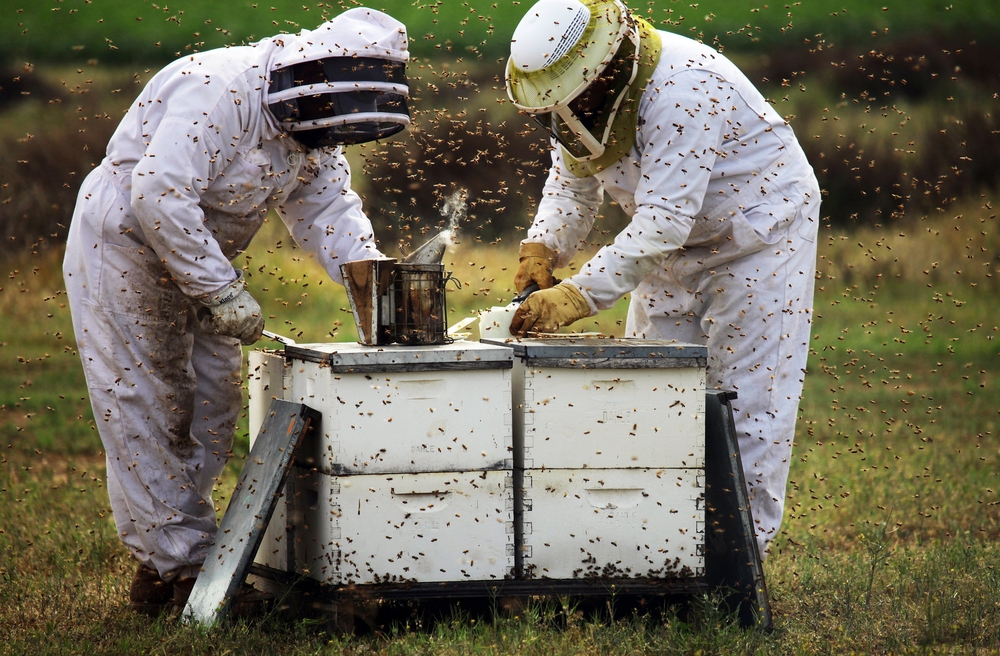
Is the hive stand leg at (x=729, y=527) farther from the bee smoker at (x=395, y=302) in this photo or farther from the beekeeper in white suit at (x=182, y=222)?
the beekeeper in white suit at (x=182, y=222)

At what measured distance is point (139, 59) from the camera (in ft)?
52.5

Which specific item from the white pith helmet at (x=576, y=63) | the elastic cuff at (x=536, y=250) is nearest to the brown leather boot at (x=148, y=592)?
the elastic cuff at (x=536, y=250)

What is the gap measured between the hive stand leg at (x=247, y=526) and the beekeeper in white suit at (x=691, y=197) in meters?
0.86

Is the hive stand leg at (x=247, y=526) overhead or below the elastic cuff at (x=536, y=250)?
below

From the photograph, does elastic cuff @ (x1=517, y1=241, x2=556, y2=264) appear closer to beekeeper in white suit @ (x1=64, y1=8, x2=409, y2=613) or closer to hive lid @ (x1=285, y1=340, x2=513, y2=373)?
beekeeper in white suit @ (x1=64, y1=8, x2=409, y2=613)

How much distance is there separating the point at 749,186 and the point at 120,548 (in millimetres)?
3054

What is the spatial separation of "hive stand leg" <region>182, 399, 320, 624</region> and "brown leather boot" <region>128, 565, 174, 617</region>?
1.81 ft

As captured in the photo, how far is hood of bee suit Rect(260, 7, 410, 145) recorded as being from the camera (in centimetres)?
332

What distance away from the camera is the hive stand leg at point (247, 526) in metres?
3.10

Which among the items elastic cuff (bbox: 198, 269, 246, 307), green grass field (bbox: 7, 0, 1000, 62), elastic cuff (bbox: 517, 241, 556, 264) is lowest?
elastic cuff (bbox: 517, 241, 556, 264)

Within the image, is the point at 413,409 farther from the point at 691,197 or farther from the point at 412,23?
the point at 412,23

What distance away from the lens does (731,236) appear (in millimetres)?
3637

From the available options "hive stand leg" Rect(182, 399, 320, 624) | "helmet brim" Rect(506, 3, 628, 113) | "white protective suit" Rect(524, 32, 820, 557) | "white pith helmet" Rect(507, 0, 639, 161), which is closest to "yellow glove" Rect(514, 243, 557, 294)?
"white protective suit" Rect(524, 32, 820, 557)

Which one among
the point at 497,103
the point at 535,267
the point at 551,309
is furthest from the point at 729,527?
the point at 497,103
